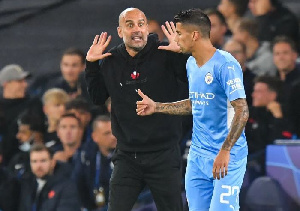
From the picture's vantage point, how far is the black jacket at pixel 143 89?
20.3ft

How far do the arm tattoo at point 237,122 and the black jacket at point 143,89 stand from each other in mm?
852

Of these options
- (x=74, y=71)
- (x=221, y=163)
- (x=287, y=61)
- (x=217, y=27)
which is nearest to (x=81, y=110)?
(x=74, y=71)

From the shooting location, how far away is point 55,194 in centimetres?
824

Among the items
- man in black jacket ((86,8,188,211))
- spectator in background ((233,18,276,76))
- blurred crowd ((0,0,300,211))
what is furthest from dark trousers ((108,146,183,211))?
spectator in background ((233,18,276,76))

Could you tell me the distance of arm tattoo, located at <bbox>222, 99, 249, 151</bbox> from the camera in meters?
5.38

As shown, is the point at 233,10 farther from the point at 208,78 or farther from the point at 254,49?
the point at 208,78

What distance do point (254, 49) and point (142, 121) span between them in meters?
3.11

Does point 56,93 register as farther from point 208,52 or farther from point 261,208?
point 208,52

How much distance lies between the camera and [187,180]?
19.1 ft

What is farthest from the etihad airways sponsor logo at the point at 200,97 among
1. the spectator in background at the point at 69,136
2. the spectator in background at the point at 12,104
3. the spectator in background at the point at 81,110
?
the spectator in background at the point at 12,104

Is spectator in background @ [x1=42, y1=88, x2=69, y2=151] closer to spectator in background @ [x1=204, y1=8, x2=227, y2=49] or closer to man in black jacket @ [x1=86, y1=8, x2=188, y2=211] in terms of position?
spectator in background @ [x1=204, y1=8, x2=227, y2=49]

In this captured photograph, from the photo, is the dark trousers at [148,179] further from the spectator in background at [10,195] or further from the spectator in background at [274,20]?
the spectator in background at [274,20]

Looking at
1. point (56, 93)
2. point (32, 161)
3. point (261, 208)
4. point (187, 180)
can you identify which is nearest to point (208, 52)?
point (187, 180)

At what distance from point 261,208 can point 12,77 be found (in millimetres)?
3714
